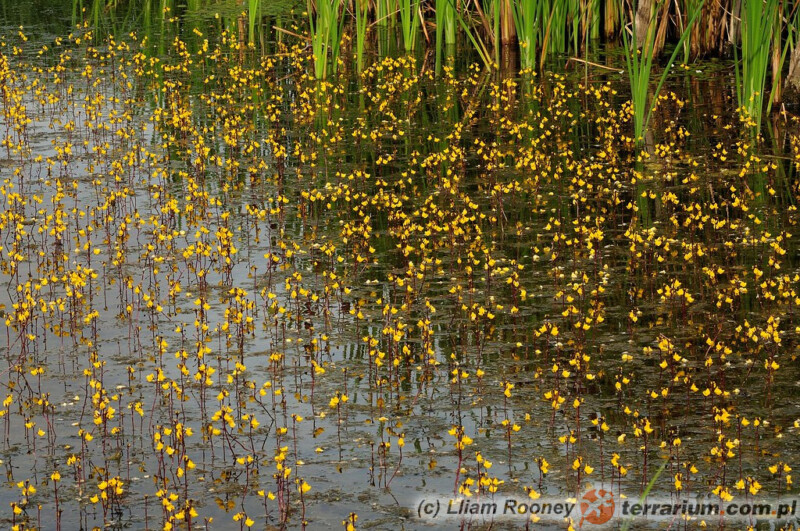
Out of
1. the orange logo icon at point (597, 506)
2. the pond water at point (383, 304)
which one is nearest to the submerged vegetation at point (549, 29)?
the pond water at point (383, 304)

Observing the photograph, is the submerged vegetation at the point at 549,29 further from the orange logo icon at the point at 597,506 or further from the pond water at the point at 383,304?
the orange logo icon at the point at 597,506

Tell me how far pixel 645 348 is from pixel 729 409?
3.37 ft

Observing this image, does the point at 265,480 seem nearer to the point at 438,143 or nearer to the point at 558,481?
the point at 558,481

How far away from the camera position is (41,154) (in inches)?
600

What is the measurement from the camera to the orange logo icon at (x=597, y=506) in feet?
23.3

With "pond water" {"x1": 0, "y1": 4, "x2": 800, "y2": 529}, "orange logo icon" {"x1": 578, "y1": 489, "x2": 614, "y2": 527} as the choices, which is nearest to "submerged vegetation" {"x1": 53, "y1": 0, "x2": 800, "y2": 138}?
"pond water" {"x1": 0, "y1": 4, "x2": 800, "y2": 529}

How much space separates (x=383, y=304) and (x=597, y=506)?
12.1ft

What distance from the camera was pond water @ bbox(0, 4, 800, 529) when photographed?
7668mm

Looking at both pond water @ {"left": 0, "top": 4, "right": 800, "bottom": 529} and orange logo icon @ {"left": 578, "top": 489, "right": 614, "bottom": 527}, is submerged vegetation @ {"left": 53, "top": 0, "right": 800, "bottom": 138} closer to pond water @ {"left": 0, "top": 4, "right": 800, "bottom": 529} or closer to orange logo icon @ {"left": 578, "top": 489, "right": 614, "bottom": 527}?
pond water @ {"left": 0, "top": 4, "right": 800, "bottom": 529}

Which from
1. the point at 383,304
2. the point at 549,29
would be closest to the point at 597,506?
the point at 383,304

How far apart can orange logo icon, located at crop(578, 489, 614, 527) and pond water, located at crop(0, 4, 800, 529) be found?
4.0 inches

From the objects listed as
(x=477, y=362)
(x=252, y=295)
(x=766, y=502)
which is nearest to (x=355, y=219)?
(x=252, y=295)

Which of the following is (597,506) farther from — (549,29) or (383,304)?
(549,29)

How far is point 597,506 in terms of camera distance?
23.8 feet
